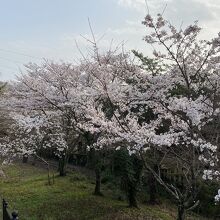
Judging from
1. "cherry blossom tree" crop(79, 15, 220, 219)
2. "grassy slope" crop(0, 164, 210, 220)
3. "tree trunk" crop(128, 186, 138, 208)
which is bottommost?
"grassy slope" crop(0, 164, 210, 220)

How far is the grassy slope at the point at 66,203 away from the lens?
16516 mm

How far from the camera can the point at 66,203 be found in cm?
1822

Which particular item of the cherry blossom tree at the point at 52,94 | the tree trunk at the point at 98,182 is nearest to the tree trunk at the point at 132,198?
the tree trunk at the point at 98,182

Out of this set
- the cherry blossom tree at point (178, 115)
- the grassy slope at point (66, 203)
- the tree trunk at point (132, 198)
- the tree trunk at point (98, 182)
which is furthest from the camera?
the tree trunk at point (98, 182)

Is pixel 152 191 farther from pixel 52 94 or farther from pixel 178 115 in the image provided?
pixel 178 115

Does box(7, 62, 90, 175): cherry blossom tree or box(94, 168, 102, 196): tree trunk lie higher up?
box(7, 62, 90, 175): cherry blossom tree

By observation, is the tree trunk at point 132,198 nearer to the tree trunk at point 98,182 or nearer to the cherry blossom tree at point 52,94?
the tree trunk at point 98,182

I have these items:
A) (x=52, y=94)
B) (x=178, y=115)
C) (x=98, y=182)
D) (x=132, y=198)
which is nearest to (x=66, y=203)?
(x=98, y=182)

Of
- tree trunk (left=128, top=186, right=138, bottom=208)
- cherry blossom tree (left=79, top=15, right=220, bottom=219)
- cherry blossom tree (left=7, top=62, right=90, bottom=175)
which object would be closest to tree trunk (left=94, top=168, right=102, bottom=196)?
tree trunk (left=128, top=186, right=138, bottom=208)

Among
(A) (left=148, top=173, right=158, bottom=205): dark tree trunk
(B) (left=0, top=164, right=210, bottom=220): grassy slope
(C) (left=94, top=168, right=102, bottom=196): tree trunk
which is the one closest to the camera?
(B) (left=0, top=164, right=210, bottom=220): grassy slope

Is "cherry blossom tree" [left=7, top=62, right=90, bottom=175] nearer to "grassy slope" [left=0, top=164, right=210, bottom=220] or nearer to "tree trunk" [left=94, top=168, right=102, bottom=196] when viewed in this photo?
"tree trunk" [left=94, top=168, right=102, bottom=196]

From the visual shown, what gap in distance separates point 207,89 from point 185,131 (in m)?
3.47

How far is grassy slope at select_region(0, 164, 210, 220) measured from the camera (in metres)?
16.5

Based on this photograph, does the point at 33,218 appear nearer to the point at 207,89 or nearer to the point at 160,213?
the point at 160,213
